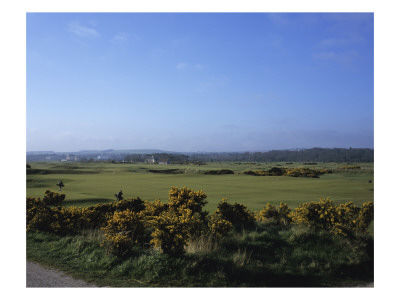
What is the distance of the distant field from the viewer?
491 inches

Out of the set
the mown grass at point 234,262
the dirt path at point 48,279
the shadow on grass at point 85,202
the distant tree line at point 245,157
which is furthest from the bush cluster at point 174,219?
the distant tree line at point 245,157

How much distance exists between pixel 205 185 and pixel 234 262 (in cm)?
752

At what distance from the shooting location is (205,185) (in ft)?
45.8

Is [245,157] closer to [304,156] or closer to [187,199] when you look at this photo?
[304,156]

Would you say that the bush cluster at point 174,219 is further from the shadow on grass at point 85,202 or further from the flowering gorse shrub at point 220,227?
the shadow on grass at point 85,202

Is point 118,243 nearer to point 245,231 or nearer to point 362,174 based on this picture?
point 245,231

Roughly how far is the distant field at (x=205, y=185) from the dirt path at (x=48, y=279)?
20.1ft

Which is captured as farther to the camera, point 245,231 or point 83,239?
point 245,231

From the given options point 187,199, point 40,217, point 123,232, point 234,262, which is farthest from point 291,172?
point 40,217

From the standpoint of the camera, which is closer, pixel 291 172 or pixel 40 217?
pixel 40 217

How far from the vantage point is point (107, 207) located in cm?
1055

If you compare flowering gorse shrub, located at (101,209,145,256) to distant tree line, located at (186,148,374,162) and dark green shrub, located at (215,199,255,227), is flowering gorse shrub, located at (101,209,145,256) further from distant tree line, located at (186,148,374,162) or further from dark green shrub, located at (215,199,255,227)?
distant tree line, located at (186,148,374,162)
